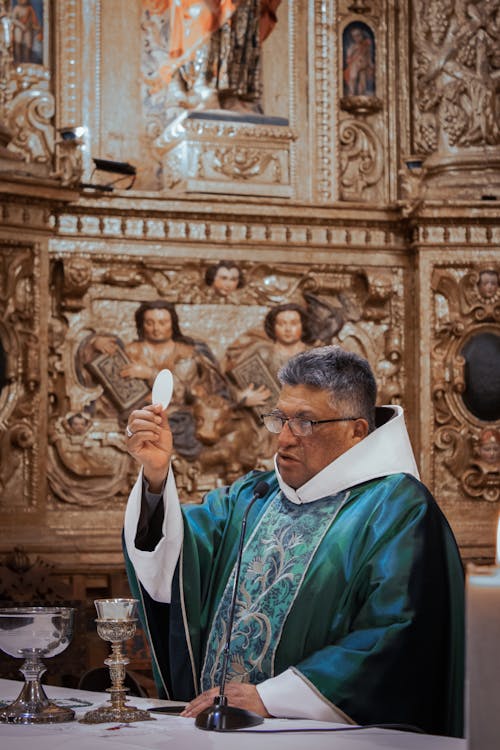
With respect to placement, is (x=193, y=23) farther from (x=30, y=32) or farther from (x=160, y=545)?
(x=160, y=545)

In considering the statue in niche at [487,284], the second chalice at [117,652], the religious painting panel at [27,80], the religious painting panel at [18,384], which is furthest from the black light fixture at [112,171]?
the second chalice at [117,652]

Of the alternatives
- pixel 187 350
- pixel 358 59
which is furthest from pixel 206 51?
pixel 187 350

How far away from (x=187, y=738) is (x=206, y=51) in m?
7.15

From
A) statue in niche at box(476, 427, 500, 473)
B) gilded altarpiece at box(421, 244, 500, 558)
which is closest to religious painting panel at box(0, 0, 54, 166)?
gilded altarpiece at box(421, 244, 500, 558)

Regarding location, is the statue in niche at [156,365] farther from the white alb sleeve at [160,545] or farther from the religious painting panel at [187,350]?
the white alb sleeve at [160,545]

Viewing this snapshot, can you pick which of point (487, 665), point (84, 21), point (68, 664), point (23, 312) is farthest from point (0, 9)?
point (487, 665)

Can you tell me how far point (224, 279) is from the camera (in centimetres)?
906

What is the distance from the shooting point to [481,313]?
9242 millimetres

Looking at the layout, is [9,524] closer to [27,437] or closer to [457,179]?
[27,437]

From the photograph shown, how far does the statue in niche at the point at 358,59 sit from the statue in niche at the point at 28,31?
228cm

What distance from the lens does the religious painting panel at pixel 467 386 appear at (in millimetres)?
9125

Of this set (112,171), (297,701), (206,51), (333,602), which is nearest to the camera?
(297,701)

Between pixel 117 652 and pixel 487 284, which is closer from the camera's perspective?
pixel 117 652

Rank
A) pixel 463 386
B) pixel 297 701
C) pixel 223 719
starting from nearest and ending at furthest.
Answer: pixel 223 719 → pixel 297 701 → pixel 463 386
